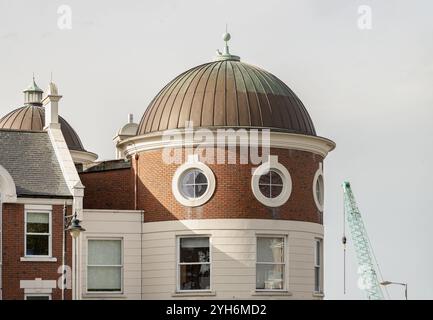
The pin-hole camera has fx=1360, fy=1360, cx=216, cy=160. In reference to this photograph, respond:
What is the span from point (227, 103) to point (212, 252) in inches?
229

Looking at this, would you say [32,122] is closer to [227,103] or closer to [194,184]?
[194,184]

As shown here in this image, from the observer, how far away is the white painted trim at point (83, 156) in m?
66.2

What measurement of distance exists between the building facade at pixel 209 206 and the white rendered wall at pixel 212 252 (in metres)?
0.04

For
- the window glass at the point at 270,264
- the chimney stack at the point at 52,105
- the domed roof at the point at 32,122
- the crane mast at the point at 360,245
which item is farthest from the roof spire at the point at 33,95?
the crane mast at the point at 360,245

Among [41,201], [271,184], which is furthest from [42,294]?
[271,184]

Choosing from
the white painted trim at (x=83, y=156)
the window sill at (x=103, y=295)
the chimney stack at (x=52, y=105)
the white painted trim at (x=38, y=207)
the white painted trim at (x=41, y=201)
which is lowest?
the window sill at (x=103, y=295)

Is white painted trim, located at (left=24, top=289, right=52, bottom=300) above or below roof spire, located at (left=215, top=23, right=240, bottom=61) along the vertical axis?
below

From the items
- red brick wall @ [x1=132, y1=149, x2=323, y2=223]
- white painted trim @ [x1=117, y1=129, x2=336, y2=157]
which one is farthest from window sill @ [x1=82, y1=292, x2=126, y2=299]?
white painted trim @ [x1=117, y1=129, x2=336, y2=157]

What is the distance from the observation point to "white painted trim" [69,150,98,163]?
66.2 meters

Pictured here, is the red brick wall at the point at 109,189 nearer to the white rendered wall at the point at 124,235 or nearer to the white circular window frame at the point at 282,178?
the white rendered wall at the point at 124,235

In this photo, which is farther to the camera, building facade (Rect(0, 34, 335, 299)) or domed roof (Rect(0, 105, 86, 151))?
domed roof (Rect(0, 105, 86, 151))

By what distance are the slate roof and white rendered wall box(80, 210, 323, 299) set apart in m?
1.83

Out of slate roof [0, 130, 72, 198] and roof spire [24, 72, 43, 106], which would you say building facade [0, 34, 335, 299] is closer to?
slate roof [0, 130, 72, 198]
